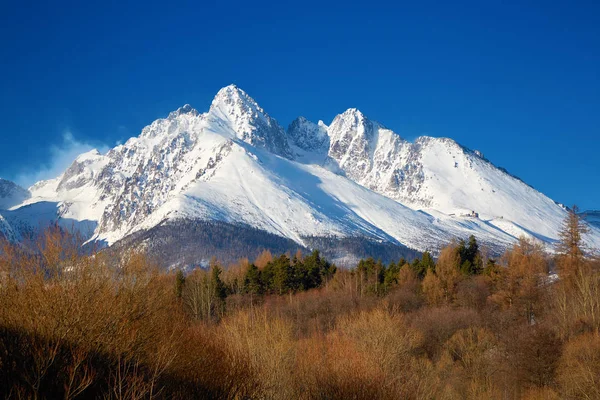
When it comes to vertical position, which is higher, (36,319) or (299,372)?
(36,319)

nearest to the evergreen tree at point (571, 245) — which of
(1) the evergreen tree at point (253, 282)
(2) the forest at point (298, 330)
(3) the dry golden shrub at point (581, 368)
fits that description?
(2) the forest at point (298, 330)

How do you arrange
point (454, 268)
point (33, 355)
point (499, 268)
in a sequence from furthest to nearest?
point (454, 268), point (499, 268), point (33, 355)

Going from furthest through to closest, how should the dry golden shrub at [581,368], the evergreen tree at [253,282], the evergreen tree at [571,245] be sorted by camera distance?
the evergreen tree at [253,282], the evergreen tree at [571,245], the dry golden shrub at [581,368]

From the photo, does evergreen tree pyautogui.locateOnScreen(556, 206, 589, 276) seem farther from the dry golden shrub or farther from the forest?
the dry golden shrub

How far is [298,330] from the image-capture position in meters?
60.3

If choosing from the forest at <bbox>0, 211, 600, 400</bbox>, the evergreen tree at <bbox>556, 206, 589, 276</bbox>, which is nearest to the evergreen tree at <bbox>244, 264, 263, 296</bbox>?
the forest at <bbox>0, 211, 600, 400</bbox>

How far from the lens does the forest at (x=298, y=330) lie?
51.8 ft

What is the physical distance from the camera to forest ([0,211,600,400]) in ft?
51.8

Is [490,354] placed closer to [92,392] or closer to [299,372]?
[299,372]

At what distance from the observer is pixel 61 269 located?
723 inches

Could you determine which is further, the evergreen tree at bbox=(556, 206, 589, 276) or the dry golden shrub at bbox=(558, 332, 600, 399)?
the evergreen tree at bbox=(556, 206, 589, 276)

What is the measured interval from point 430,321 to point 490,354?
10337 millimetres

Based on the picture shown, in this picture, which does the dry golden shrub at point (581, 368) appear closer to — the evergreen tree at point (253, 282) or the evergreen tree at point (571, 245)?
the evergreen tree at point (571, 245)

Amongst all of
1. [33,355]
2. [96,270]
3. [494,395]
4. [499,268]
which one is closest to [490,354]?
[494,395]
